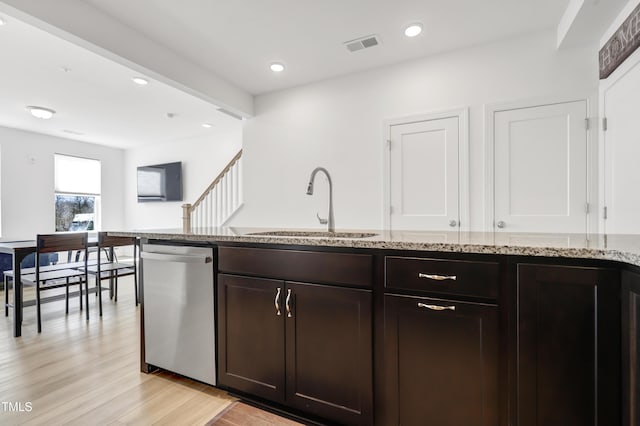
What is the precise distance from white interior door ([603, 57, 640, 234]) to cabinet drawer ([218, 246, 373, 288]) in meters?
1.93

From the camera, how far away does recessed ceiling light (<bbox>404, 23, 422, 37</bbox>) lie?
269cm

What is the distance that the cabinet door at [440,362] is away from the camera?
122 centimetres

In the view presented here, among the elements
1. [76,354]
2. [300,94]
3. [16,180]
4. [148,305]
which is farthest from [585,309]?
[16,180]

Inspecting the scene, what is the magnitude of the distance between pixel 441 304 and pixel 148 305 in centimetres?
185

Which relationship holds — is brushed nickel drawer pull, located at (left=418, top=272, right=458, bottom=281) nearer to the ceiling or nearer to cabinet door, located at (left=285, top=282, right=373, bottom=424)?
cabinet door, located at (left=285, top=282, right=373, bottom=424)

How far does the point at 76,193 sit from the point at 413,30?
24.1 ft

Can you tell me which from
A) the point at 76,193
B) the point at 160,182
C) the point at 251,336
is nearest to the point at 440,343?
the point at 251,336

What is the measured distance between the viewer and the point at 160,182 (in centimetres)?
690

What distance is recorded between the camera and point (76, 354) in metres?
2.49

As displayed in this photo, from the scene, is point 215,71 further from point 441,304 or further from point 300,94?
point 441,304

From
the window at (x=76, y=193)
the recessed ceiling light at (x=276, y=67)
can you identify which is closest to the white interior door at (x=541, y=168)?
the recessed ceiling light at (x=276, y=67)

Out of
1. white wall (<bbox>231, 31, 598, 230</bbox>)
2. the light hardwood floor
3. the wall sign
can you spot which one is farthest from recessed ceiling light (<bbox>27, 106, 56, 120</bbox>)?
the wall sign

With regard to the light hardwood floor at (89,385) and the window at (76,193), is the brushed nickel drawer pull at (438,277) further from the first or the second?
the window at (76,193)

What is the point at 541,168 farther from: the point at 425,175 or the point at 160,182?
the point at 160,182
